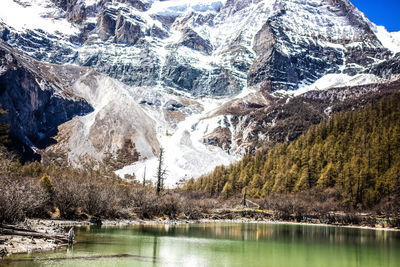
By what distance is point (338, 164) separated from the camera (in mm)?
95625

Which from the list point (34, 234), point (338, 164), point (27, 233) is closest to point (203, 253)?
point (34, 234)

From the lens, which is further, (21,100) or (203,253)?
(21,100)

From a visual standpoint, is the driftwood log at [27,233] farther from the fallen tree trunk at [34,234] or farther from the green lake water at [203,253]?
the green lake water at [203,253]

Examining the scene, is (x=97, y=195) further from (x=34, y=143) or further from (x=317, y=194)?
(x=34, y=143)

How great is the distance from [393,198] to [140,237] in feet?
184

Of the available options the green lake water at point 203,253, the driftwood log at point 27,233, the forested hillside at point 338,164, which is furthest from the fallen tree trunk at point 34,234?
the forested hillside at point 338,164

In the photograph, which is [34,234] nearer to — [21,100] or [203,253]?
[203,253]

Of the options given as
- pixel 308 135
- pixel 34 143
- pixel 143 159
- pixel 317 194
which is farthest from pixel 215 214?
pixel 34 143

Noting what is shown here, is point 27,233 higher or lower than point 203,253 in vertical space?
higher

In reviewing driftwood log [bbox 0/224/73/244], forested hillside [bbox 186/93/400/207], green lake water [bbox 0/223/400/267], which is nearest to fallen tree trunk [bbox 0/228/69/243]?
driftwood log [bbox 0/224/73/244]

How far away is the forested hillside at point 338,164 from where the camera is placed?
8262cm

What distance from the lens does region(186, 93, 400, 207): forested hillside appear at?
82.6 metres

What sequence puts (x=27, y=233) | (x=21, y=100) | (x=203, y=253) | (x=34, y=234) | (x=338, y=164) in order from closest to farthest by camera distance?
(x=27, y=233)
(x=34, y=234)
(x=203, y=253)
(x=338, y=164)
(x=21, y=100)

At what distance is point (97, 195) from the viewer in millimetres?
52219
